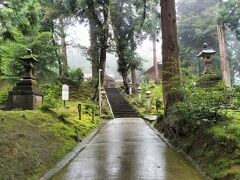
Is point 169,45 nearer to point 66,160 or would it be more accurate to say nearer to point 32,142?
point 66,160

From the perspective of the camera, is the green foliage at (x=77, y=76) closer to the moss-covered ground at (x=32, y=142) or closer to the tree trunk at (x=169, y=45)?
the moss-covered ground at (x=32, y=142)

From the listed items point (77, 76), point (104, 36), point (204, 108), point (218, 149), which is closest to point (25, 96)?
point (204, 108)

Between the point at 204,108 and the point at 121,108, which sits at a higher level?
the point at 121,108

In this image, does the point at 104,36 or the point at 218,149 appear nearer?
the point at 218,149

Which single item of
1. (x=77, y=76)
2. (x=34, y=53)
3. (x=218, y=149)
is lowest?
(x=218, y=149)

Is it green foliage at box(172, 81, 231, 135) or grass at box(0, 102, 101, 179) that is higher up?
green foliage at box(172, 81, 231, 135)

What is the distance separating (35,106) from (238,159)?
786 cm

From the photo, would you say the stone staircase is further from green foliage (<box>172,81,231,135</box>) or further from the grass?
green foliage (<box>172,81,231,135</box>)

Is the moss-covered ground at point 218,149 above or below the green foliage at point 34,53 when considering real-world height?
below

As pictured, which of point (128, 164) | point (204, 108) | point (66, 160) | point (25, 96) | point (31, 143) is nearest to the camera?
point (128, 164)

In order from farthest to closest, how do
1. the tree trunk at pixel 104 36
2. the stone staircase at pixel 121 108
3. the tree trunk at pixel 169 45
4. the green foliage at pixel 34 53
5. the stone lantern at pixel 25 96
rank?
the tree trunk at pixel 104 36, the stone staircase at pixel 121 108, the green foliage at pixel 34 53, the stone lantern at pixel 25 96, the tree trunk at pixel 169 45

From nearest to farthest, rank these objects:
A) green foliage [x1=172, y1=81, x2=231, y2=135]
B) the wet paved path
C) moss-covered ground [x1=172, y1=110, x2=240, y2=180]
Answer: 1. moss-covered ground [x1=172, y1=110, x2=240, y2=180]
2. the wet paved path
3. green foliage [x1=172, y1=81, x2=231, y2=135]

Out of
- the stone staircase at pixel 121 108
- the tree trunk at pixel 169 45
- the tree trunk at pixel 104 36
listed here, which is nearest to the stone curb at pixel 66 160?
the tree trunk at pixel 169 45

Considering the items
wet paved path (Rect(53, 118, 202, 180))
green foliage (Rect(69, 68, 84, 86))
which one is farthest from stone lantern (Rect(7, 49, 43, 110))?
green foliage (Rect(69, 68, 84, 86))
